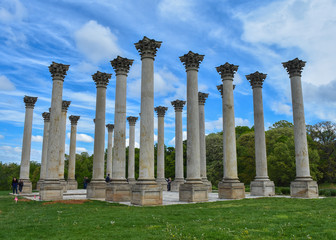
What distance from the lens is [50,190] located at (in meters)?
42.6

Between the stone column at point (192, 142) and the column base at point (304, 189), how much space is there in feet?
51.6

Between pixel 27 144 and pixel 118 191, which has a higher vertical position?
pixel 27 144

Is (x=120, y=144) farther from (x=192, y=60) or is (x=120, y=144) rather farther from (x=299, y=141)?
(x=299, y=141)

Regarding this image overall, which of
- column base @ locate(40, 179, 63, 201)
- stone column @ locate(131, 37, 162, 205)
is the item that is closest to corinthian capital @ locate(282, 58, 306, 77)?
stone column @ locate(131, 37, 162, 205)

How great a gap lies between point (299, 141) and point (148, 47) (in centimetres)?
2907

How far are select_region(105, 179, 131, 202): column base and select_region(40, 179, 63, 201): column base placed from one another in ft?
24.4

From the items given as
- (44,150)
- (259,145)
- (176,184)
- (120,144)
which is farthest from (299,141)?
(44,150)

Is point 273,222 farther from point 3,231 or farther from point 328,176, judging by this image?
point 328,176

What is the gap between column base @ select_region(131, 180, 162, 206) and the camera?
34.6 m

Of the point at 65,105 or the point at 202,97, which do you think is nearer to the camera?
the point at 202,97

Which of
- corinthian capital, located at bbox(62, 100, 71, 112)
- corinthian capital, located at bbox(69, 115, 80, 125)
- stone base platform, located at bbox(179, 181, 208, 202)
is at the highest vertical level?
corinthian capital, located at bbox(62, 100, 71, 112)

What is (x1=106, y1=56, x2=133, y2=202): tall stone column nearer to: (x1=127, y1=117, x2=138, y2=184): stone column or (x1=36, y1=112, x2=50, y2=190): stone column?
(x1=36, y1=112, x2=50, y2=190): stone column

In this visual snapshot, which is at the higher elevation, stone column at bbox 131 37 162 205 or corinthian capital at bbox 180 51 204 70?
corinthian capital at bbox 180 51 204 70

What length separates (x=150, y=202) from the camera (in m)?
34.7
